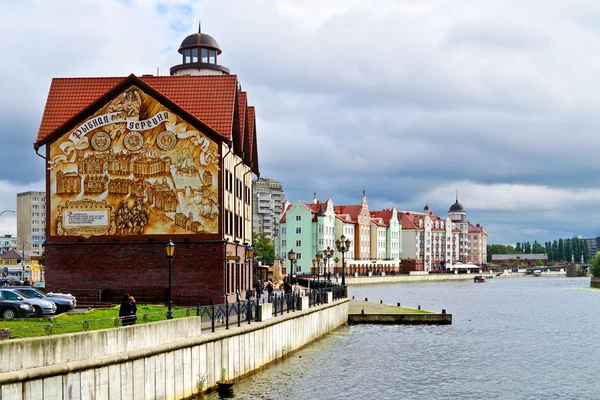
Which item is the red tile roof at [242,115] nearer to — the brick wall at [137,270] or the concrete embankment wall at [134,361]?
the brick wall at [137,270]

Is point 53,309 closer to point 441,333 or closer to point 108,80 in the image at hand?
point 108,80

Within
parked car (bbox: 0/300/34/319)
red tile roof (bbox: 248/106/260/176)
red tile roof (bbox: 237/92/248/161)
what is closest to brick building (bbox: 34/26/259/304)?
red tile roof (bbox: 237/92/248/161)

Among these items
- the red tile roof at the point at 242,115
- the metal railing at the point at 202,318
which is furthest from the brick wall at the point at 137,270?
the red tile roof at the point at 242,115

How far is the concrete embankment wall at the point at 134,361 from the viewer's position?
19328 mm

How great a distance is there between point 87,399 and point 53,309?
1977 cm

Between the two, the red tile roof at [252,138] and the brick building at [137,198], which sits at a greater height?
the red tile roof at [252,138]

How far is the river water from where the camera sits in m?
34.4

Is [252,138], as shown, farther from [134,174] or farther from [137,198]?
[137,198]

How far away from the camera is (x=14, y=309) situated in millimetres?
37031

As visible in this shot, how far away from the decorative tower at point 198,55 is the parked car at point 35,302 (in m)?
31.8

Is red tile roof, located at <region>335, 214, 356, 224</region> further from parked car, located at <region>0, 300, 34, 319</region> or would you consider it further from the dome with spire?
parked car, located at <region>0, 300, 34, 319</region>

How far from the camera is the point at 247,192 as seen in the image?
6588 centimetres

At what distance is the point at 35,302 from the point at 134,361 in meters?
17.2

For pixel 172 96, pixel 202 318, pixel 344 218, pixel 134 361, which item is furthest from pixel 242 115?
pixel 344 218
